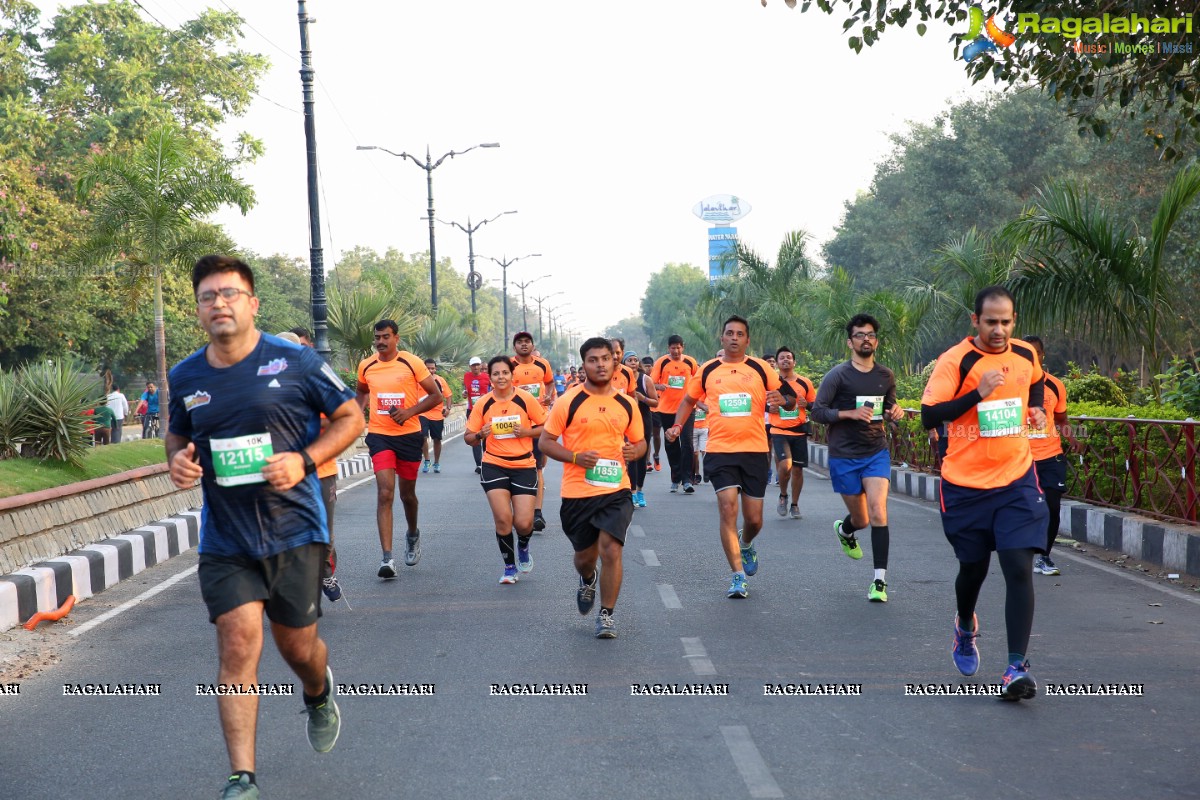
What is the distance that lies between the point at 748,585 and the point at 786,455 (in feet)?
16.5

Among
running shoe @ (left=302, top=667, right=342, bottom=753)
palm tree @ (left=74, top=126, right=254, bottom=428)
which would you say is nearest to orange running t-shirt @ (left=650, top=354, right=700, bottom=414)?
palm tree @ (left=74, top=126, right=254, bottom=428)

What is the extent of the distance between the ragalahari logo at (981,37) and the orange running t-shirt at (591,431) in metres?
4.28

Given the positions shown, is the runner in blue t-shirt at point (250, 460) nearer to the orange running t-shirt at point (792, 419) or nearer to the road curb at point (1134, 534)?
the road curb at point (1134, 534)

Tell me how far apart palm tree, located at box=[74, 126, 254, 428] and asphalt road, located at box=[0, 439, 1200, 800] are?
11.6 metres

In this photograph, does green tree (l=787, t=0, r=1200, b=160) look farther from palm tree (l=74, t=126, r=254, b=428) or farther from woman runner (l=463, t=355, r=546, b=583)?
palm tree (l=74, t=126, r=254, b=428)

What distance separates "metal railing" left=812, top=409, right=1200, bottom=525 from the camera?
35.8 feet

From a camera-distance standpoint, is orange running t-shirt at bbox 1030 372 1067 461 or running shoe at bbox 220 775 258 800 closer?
running shoe at bbox 220 775 258 800

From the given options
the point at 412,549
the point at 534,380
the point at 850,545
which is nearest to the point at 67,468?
the point at 412,549

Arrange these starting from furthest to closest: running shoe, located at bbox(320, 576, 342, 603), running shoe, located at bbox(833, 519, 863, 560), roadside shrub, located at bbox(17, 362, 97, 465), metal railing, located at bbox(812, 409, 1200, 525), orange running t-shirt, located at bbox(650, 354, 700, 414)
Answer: orange running t-shirt, located at bbox(650, 354, 700, 414)
roadside shrub, located at bbox(17, 362, 97, 465)
metal railing, located at bbox(812, 409, 1200, 525)
running shoe, located at bbox(833, 519, 863, 560)
running shoe, located at bbox(320, 576, 342, 603)

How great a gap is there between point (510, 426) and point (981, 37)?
470 centimetres

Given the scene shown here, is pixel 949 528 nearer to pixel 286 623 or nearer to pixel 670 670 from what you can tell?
pixel 670 670

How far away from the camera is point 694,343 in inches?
2968

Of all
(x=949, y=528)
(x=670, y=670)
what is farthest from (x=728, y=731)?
(x=949, y=528)

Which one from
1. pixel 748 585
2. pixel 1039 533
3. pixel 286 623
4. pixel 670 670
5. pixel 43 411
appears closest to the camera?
pixel 286 623
